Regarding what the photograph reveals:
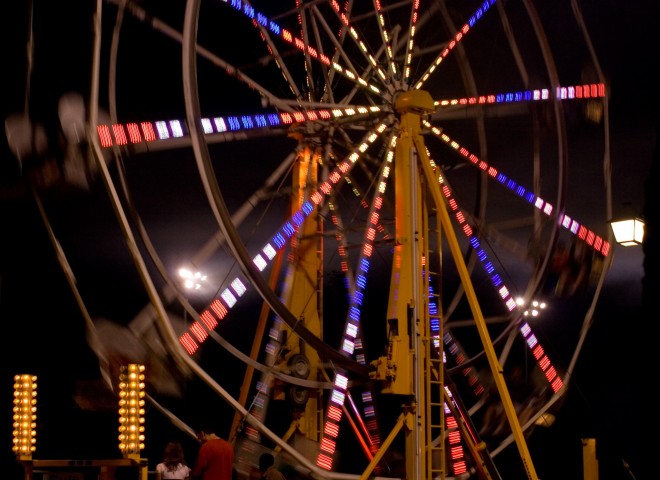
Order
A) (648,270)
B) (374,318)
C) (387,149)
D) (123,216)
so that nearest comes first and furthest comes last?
(648,270), (123,216), (387,149), (374,318)

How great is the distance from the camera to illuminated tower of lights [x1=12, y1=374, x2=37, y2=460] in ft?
37.6

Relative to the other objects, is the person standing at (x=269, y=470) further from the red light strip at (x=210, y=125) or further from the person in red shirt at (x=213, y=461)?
the red light strip at (x=210, y=125)

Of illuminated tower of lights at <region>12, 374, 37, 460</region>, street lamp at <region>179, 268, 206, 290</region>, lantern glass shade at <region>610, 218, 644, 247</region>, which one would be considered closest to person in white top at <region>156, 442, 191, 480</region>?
illuminated tower of lights at <region>12, 374, 37, 460</region>

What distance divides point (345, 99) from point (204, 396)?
13.7 meters

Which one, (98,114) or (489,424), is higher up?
(98,114)

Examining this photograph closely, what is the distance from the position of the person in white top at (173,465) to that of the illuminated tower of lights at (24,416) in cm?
165

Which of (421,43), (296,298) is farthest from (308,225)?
(421,43)

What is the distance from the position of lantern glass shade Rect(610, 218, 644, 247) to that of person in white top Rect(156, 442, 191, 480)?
5.04m

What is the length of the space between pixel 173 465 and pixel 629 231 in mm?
5254

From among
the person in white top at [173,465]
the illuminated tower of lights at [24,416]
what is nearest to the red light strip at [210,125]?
the illuminated tower of lights at [24,416]

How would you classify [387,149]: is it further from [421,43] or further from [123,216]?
[123,216]

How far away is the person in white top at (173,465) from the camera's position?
34.0 feet

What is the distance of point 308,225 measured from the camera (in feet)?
48.9

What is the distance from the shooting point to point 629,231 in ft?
34.5
